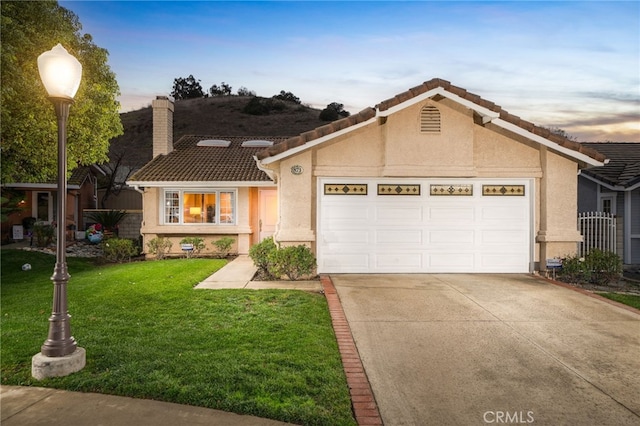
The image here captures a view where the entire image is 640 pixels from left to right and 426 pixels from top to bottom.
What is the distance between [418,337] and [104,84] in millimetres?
12957

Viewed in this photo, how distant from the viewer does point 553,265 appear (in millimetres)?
10227

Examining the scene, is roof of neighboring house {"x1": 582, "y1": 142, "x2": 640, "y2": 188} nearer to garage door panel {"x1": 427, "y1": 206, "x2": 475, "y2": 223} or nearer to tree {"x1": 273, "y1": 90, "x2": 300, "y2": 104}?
garage door panel {"x1": 427, "y1": 206, "x2": 475, "y2": 223}

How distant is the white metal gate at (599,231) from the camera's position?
496 inches

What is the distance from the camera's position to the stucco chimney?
18312mm

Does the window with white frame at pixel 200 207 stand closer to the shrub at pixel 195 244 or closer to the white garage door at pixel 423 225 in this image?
the shrub at pixel 195 244

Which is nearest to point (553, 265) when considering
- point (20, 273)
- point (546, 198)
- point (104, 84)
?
point (546, 198)

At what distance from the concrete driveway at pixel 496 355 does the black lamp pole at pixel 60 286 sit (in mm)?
3459

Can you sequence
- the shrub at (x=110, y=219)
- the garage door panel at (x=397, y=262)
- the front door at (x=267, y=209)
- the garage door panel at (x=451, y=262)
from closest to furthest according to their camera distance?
1. the garage door panel at (x=397, y=262)
2. the garage door panel at (x=451, y=262)
3. the front door at (x=267, y=209)
4. the shrub at (x=110, y=219)

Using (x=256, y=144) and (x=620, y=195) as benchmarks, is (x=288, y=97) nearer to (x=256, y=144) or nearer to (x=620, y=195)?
(x=256, y=144)

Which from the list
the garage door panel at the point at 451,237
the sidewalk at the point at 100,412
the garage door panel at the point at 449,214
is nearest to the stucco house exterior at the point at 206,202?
the garage door panel at the point at 449,214

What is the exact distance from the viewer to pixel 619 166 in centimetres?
1748

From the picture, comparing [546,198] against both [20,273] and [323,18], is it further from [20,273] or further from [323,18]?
[20,273]

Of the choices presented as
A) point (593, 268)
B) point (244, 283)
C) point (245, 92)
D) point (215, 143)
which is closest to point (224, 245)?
point (244, 283)

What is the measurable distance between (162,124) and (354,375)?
1677cm
